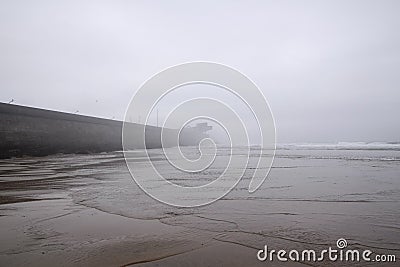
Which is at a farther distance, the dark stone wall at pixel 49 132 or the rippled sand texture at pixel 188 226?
the dark stone wall at pixel 49 132

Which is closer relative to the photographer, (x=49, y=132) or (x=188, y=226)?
(x=188, y=226)

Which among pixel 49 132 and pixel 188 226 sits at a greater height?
pixel 49 132

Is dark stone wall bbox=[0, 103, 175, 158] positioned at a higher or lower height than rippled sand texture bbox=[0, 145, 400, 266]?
higher

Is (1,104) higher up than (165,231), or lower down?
higher up

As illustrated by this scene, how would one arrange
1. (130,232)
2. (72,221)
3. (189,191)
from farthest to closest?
(189,191), (72,221), (130,232)

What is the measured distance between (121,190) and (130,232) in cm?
366

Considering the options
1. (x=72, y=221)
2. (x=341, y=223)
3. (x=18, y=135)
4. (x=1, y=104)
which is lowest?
(x=72, y=221)

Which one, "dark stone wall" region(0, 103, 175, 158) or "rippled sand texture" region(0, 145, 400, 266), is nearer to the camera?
"rippled sand texture" region(0, 145, 400, 266)

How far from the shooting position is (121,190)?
7.27 meters

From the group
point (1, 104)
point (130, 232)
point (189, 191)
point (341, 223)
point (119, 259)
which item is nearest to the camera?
point (119, 259)

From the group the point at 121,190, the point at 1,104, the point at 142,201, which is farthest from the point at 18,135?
the point at 142,201

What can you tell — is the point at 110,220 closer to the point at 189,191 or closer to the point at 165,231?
the point at 165,231

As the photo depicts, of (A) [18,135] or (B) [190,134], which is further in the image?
(B) [190,134]

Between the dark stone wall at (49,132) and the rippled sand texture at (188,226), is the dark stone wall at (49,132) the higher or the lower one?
the higher one
